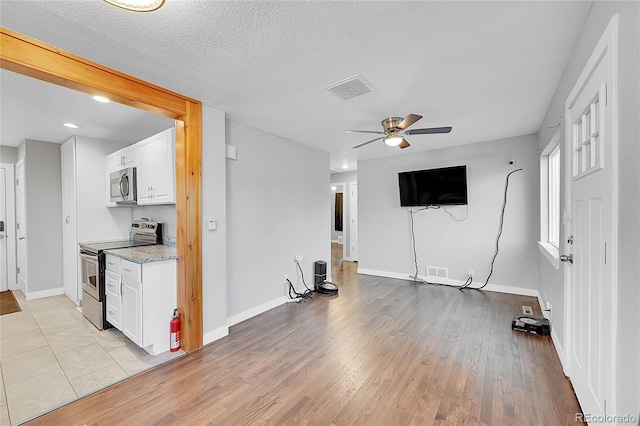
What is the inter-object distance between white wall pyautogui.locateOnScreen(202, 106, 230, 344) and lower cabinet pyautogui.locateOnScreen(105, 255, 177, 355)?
0.32 metres

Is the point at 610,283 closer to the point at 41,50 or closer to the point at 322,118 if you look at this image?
the point at 322,118

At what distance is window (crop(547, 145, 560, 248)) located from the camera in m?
3.44

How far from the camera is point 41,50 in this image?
173cm

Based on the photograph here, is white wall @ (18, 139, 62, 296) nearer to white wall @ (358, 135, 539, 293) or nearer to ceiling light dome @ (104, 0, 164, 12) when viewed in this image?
ceiling light dome @ (104, 0, 164, 12)

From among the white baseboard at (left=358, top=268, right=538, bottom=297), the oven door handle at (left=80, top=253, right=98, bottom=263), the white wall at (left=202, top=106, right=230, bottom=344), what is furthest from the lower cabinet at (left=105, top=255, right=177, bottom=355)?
the white baseboard at (left=358, top=268, right=538, bottom=297)

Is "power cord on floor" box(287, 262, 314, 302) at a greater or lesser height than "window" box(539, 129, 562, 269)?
lesser

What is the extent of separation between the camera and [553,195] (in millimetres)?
3527

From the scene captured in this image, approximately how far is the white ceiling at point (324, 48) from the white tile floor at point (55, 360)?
2.43 meters

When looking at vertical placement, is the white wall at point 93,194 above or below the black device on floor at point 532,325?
above

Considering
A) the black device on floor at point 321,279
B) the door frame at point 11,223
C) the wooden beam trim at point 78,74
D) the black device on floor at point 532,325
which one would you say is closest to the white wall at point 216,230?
the wooden beam trim at point 78,74

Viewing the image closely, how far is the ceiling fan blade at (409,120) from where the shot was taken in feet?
8.21

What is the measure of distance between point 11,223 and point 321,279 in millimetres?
5273

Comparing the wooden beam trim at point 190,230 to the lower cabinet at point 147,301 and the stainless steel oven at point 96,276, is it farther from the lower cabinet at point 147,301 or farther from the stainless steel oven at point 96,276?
the stainless steel oven at point 96,276

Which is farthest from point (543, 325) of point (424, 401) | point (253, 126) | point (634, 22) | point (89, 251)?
point (89, 251)
